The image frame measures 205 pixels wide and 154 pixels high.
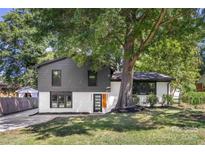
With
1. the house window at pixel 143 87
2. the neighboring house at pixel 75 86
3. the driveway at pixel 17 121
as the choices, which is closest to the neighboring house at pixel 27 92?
the neighboring house at pixel 75 86

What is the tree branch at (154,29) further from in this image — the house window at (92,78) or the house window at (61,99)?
the house window at (61,99)

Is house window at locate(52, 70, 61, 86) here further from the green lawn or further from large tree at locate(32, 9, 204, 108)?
the green lawn

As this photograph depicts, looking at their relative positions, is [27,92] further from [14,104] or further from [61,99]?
[61,99]

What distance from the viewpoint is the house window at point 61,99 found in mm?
28094

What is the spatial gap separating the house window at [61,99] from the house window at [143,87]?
241 inches

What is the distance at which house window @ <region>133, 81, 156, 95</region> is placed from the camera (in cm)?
2753

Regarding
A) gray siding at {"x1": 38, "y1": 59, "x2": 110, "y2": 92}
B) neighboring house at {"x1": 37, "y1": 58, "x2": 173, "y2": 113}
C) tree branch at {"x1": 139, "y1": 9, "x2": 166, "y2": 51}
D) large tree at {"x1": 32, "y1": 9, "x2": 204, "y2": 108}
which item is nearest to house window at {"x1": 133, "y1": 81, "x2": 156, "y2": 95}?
neighboring house at {"x1": 37, "y1": 58, "x2": 173, "y2": 113}

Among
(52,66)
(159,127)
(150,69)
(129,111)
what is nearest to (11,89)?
(52,66)

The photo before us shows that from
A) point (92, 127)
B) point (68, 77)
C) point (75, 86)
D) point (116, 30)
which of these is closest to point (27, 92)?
point (68, 77)

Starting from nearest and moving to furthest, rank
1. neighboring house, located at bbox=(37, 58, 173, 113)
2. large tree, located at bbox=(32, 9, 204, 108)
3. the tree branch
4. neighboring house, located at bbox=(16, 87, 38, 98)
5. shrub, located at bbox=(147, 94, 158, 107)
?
large tree, located at bbox=(32, 9, 204, 108) < the tree branch < shrub, located at bbox=(147, 94, 158, 107) < neighboring house, located at bbox=(37, 58, 173, 113) < neighboring house, located at bbox=(16, 87, 38, 98)

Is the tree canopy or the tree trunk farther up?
the tree canopy

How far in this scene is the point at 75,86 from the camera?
92.3ft

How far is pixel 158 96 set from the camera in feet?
89.9

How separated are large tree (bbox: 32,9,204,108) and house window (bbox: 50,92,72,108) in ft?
30.4
